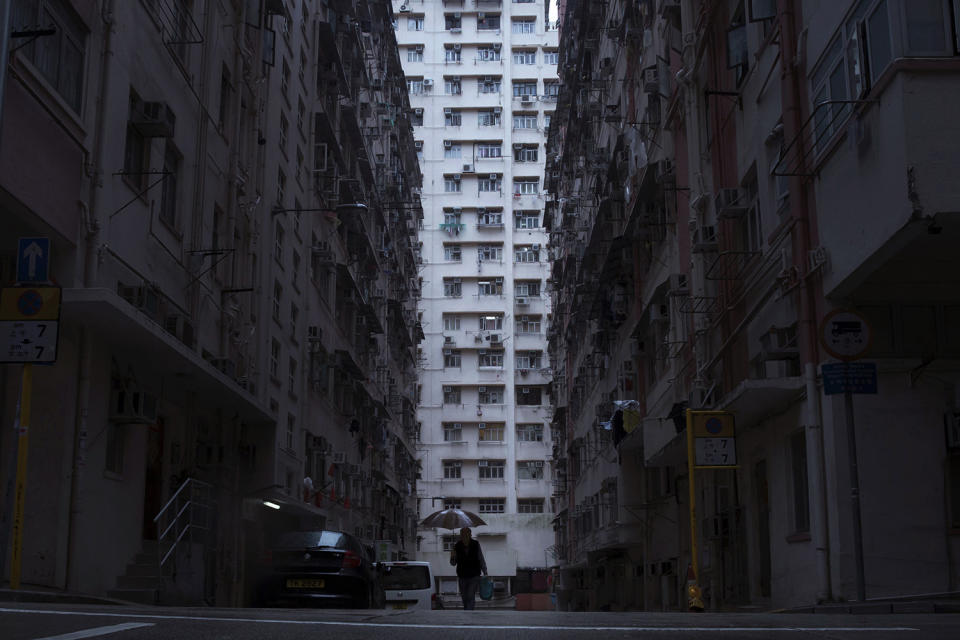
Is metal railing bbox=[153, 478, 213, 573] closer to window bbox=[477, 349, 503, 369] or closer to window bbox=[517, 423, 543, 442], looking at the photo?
window bbox=[517, 423, 543, 442]

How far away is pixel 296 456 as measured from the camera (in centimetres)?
3195

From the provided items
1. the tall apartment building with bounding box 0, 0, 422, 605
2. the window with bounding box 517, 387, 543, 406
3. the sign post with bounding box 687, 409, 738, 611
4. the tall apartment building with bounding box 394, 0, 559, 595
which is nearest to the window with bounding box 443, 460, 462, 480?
the tall apartment building with bounding box 394, 0, 559, 595

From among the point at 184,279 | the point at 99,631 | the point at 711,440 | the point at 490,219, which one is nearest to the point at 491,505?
the point at 490,219

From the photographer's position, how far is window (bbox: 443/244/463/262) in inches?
3061

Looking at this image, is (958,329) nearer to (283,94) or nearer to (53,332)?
(53,332)

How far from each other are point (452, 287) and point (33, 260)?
65.5 meters

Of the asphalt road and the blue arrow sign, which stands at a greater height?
the blue arrow sign

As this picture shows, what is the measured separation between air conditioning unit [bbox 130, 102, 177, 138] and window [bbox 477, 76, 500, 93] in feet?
206

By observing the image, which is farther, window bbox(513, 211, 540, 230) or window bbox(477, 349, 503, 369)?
window bbox(513, 211, 540, 230)

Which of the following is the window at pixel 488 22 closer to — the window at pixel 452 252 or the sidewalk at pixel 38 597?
the window at pixel 452 252

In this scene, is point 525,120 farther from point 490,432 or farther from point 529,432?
point 490,432

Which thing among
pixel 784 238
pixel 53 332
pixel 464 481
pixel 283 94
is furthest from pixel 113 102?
pixel 464 481

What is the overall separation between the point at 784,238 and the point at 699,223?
5296 mm

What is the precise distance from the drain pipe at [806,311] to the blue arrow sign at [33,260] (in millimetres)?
9531
